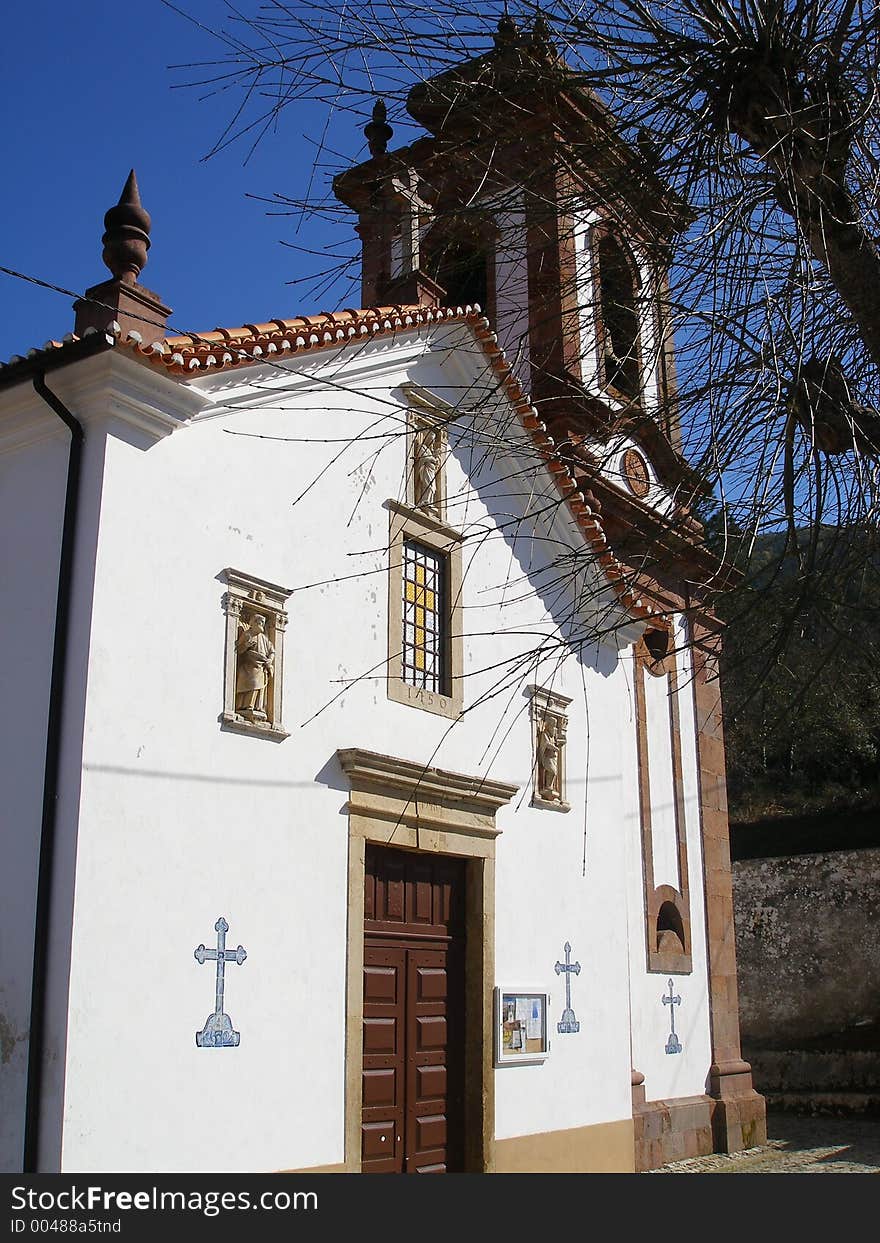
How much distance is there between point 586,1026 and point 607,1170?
1.14 metres

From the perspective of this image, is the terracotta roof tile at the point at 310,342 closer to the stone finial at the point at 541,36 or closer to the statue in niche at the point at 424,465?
the statue in niche at the point at 424,465

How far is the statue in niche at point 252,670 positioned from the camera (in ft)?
24.0

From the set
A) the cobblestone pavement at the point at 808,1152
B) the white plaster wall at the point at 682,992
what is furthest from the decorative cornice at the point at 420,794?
the cobblestone pavement at the point at 808,1152

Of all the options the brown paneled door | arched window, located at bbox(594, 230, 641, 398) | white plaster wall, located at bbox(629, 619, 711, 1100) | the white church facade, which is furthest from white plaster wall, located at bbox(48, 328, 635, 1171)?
white plaster wall, located at bbox(629, 619, 711, 1100)

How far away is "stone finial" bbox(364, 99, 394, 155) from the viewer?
469cm

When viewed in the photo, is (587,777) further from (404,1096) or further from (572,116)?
(572,116)

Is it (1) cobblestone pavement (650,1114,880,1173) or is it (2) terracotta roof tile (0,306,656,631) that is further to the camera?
(1) cobblestone pavement (650,1114,880,1173)

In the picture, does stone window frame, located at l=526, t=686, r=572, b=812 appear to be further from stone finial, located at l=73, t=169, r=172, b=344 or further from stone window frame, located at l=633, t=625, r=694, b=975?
stone finial, located at l=73, t=169, r=172, b=344

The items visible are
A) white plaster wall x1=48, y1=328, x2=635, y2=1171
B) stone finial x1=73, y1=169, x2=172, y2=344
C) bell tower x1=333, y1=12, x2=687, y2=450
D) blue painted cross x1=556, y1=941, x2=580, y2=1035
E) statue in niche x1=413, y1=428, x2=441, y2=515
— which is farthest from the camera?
blue painted cross x1=556, y1=941, x2=580, y2=1035

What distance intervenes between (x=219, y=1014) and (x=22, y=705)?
6.63 ft

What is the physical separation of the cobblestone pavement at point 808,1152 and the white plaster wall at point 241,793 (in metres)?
2.68

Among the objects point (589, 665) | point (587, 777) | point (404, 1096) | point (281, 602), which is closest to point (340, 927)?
point (404, 1096)

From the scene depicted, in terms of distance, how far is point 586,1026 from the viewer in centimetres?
996

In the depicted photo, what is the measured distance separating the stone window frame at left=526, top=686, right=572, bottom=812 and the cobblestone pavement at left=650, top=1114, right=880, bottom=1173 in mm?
3606
